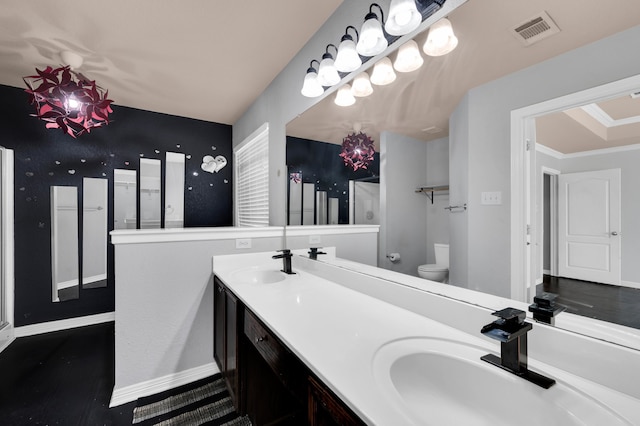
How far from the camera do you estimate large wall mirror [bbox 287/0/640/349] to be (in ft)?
1.92

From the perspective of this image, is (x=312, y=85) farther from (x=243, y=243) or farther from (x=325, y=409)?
(x=325, y=409)

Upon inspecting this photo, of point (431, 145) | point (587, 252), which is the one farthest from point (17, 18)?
point (587, 252)

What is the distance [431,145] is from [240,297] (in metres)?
1.11

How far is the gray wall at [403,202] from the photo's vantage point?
105 centimetres

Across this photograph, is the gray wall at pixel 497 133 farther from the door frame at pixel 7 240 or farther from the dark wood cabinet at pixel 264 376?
the door frame at pixel 7 240

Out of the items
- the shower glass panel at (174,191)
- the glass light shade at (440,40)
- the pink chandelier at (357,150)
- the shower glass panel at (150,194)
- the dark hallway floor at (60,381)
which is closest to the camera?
the glass light shade at (440,40)

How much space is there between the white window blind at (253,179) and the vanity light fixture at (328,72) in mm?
992

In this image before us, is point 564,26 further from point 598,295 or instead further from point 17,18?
point 17,18

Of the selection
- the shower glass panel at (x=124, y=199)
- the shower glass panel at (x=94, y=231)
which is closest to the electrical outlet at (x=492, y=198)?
the shower glass panel at (x=124, y=199)

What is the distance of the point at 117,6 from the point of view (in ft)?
5.42

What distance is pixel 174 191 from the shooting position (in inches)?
131

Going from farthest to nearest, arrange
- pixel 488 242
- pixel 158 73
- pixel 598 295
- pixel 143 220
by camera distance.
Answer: pixel 143 220 < pixel 158 73 < pixel 488 242 < pixel 598 295

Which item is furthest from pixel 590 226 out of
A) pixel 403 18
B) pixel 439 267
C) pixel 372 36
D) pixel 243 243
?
pixel 243 243

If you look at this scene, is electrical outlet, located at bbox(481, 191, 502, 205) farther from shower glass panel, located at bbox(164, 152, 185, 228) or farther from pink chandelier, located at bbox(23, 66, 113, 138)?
shower glass panel, located at bbox(164, 152, 185, 228)
